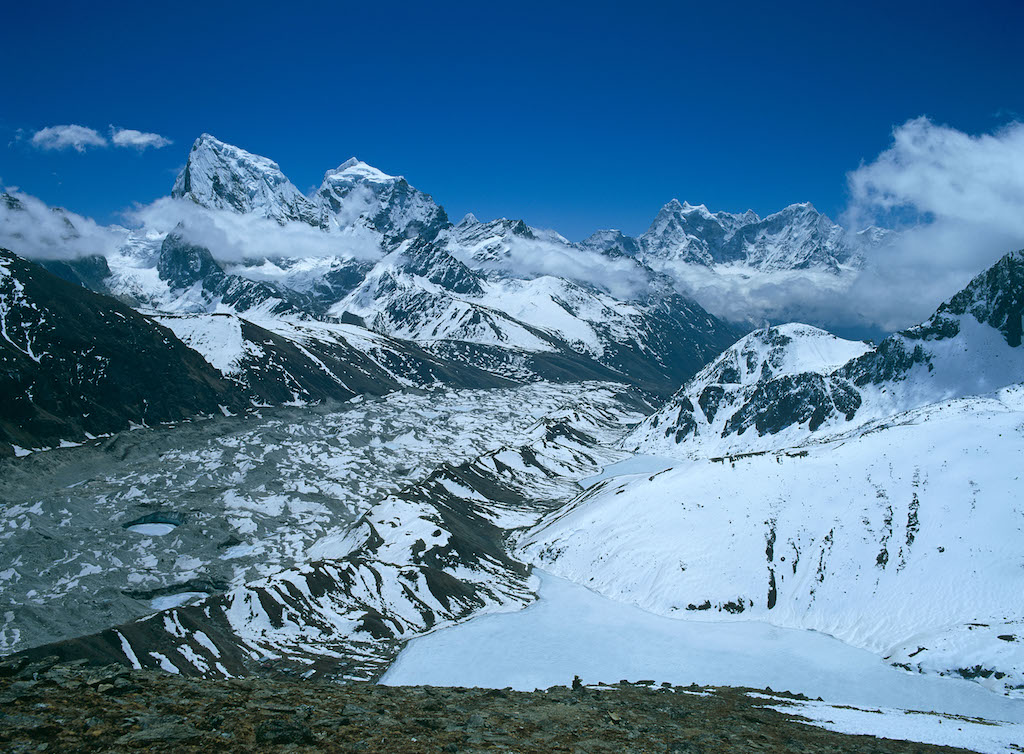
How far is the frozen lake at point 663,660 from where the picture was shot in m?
85.8

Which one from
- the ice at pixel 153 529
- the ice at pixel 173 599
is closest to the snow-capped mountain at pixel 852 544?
the ice at pixel 173 599

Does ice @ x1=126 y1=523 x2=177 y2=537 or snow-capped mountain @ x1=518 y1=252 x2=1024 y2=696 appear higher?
snow-capped mountain @ x1=518 y1=252 x2=1024 y2=696

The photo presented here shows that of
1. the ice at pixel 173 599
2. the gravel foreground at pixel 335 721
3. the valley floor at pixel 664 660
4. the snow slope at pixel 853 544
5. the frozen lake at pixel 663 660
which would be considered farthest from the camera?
the ice at pixel 173 599

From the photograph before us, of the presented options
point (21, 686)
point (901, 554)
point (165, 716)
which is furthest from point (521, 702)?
point (901, 554)

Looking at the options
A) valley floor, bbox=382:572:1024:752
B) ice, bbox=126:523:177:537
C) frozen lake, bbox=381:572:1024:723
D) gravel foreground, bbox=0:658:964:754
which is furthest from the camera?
ice, bbox=126:523:177:537

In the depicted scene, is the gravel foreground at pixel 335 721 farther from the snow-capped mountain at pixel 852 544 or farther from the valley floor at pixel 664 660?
the snow-capped mountain at pixel 852 544

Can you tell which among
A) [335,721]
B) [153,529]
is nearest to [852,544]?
[335,721]

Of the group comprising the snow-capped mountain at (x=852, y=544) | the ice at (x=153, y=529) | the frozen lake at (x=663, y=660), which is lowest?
the ice at (x=153, y=529)

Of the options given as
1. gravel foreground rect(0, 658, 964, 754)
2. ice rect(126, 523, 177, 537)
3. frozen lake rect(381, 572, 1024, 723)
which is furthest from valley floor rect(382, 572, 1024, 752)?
ice rect(126, 523, 177, 537)

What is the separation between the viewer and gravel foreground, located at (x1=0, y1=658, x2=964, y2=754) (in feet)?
76.2

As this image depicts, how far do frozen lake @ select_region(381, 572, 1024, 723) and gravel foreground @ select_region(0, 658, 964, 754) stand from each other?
50655 millimetres

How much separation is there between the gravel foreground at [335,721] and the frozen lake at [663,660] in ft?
166

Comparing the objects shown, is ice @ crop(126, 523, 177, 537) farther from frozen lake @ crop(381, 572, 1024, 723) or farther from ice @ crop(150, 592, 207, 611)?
frozen lake @ crop(381, 572, 1024, 723)

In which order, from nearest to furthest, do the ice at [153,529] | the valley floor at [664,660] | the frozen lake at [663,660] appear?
Result: the valley floor at [664,660] → the frozen lake at [663,660] → the ice at [153,529]
